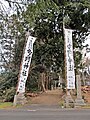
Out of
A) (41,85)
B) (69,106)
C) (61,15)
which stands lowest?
(69,106)

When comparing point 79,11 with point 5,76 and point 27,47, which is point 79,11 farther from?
point 5,76

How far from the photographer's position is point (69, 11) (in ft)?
84.9

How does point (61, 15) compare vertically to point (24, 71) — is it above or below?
above

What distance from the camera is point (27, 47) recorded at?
71.8 feet

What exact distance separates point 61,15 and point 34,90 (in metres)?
7.89

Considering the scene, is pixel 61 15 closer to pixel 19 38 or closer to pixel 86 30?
pixel 86 30

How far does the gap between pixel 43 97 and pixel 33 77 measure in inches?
165

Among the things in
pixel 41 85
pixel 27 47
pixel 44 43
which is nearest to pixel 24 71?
pixel 27 47

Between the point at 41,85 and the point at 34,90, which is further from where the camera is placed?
the point at 41,85

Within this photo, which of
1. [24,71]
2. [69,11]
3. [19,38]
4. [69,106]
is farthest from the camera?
[19,38]

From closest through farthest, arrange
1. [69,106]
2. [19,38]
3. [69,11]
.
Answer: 1. [69,106]
2. [69,11]
3. [19,38]

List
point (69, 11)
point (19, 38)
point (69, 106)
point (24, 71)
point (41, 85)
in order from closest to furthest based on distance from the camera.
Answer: point (69, 106), point (24, 71), point (69, 11), point (19, 38), point (41, 85)

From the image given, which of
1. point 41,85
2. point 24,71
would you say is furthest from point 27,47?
point 41,85

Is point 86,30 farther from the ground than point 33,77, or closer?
farther from the ground
